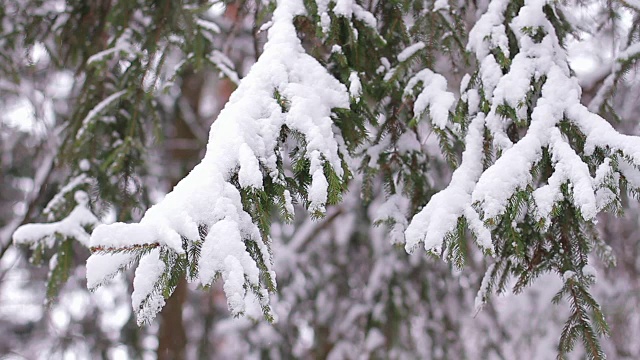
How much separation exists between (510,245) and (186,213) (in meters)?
1.05

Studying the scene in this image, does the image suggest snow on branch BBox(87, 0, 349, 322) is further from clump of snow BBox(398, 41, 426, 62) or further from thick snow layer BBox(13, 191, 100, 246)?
thick snow layer BBox(13, 191, 100, 246)

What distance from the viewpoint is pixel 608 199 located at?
5.76 feet

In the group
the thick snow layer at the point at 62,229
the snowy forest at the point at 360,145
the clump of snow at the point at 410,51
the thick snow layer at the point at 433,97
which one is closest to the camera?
the snowy forest at the point at 360,145

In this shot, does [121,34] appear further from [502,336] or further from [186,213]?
[502,336]

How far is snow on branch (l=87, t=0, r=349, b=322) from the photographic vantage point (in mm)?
1542

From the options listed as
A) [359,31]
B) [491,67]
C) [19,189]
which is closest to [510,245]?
[491,67]

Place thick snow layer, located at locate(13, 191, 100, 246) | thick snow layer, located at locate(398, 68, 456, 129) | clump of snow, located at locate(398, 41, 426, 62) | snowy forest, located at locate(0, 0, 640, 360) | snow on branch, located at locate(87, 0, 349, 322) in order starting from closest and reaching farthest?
snow on branch, located at locate(87, 0, 349, 322) < snowy forest, located at locate(0, 0, 640, 360) < thick snow layer, located at locate(398, 68, 456, 129) < clump of snow, located at locate(398, 41, 426, 62) < thick snow layer, located at locate(13, 191, 100, 246)

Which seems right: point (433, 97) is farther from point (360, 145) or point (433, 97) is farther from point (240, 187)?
point (240, 187)

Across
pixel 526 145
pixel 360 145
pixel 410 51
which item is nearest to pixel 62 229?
pixel 360 145

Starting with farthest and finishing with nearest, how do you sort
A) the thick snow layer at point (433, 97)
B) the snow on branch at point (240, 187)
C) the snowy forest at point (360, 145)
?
the thick snow layer at point (433, 97) < the snowy forest at point (360, 145) < the snow on branch at point (240, 187)

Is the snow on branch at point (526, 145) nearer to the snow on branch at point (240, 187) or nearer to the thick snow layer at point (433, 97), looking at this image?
the thick snow layer at point (433, 97)

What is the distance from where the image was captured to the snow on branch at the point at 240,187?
1.54m

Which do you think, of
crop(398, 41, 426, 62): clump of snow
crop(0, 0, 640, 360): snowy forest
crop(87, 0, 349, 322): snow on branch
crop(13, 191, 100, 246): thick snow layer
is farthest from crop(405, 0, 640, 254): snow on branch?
crop(13, 191, 100, 246): thick snow layer

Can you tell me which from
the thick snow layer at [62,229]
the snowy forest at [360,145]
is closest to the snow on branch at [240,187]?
the snowy forest at [360,145]
